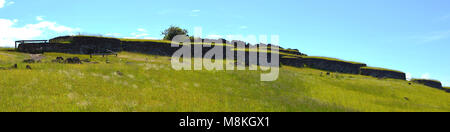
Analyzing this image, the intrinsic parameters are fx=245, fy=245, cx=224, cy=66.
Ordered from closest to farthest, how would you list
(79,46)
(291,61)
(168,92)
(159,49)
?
(168,92) → (79,46) → (159,49) → (291,61)

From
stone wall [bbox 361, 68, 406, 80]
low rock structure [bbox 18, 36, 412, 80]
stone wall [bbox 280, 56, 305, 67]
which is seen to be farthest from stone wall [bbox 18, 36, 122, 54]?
stone wall [bbox 361, 68, 406, 80]

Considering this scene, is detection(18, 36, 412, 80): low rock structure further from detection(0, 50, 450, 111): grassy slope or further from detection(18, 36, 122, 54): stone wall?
detection(0, 50, 450, 111): grassy slope

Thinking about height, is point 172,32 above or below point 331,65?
above

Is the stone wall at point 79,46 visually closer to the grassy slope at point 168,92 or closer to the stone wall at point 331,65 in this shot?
the grassy slope at point 168,92

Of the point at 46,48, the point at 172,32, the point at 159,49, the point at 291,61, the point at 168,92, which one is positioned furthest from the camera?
the point at 172,32

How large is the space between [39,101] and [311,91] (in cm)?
2565

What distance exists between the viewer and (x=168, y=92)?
1922 centimetres

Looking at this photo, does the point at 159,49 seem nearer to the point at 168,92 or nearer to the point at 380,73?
the point at 168,92

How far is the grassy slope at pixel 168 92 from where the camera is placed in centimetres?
1371

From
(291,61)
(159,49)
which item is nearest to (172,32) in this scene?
(159,49)

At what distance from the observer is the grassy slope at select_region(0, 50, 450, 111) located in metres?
13.7

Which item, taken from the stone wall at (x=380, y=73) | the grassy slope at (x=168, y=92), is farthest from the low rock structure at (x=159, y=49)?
the grassy slope at (x=168, y=92)
